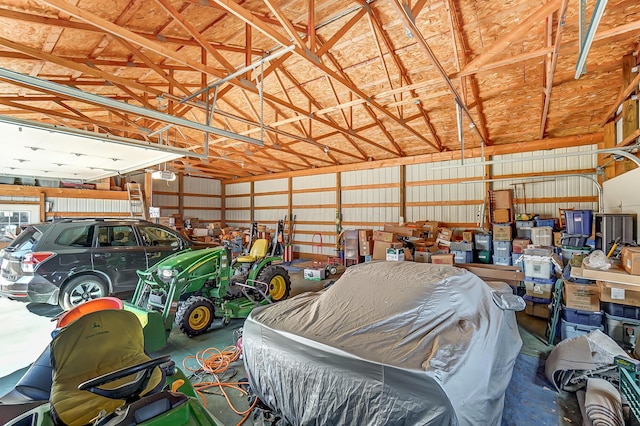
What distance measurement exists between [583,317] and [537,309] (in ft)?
4.47

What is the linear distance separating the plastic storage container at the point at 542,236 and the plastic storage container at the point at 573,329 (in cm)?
333

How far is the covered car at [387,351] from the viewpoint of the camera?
4.75ft

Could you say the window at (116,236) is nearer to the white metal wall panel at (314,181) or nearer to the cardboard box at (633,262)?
the cardboard box at (633,262)

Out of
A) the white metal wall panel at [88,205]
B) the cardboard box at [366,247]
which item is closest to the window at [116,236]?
the cardboard box at [366,247]

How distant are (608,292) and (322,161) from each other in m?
8.43

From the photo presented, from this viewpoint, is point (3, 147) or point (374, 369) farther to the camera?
point (3, 147)

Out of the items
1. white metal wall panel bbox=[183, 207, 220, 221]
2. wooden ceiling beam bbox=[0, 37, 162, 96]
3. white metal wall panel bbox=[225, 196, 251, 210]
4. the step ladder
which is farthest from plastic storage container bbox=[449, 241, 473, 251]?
white metal wall panel bbox=[183, 207, 220, 221]

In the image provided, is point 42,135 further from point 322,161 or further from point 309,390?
point 322,161

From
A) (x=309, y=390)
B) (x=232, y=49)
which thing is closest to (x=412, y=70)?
(x=232, y=49)

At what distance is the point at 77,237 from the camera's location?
15.3 feet

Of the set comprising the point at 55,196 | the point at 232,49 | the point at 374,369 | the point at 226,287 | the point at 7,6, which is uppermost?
the point at 232,49

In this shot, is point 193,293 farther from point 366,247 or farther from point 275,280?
point 366,247

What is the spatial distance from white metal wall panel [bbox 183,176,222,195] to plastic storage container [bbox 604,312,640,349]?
46.8ft

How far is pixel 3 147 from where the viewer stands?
3.84 metres
